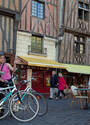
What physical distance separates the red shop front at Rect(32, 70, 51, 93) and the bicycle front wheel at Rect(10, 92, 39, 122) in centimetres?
1070

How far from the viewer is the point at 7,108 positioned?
4516 mm

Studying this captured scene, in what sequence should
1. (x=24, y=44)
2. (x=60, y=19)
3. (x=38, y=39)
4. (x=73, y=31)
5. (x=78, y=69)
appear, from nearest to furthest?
(x=24, y=44)
(x=38, y=39)
(x=60, y=19)
(x=78, y=69)
(x=73, y=31)

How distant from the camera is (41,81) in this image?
15.7m

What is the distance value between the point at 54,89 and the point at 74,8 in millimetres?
7658

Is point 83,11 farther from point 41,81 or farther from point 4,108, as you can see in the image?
point 4,108

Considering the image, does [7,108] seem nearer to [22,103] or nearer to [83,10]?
Answer: [22,103]

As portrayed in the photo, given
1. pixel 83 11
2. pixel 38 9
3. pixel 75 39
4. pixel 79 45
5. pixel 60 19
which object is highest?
pixel 83 11

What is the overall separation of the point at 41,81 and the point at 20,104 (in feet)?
36.9

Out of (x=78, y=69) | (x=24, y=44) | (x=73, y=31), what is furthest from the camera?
(x=73, y=31)

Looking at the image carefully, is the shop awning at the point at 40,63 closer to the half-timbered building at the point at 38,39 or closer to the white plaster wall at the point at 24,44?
the half-timbered building at the point at 38,39

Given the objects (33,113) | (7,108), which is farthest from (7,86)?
(33,113)

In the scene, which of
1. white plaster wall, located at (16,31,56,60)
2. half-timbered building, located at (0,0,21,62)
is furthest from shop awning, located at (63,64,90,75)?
half-timbered building, located at (0,0,21,62)

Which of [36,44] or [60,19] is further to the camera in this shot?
[60,19]

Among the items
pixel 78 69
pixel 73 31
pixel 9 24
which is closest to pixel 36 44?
pixel 9 24
